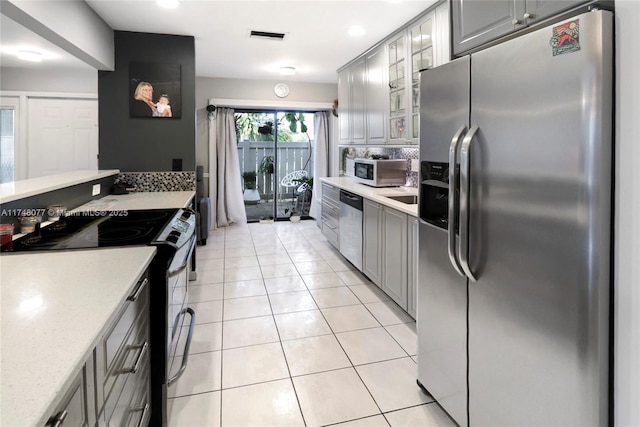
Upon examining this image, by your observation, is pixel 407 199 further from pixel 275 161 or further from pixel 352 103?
pixel 275 161

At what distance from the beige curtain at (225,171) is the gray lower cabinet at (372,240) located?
3.46 m

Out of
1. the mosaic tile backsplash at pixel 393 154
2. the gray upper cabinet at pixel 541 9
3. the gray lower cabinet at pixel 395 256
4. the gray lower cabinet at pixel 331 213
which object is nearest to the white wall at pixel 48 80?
the gray lower cabinet at pixel 331 213

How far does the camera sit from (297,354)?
2379 mm

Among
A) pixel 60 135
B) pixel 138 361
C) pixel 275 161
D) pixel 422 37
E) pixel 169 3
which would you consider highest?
pixel 169 3

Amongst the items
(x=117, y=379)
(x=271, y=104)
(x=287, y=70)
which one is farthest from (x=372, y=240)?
(x=271, y=104)

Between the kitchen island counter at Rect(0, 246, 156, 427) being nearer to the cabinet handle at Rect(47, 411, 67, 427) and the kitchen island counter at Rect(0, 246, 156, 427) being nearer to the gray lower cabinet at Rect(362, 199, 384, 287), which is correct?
the cabinet handle at Rect(47, 411, 67, 427)

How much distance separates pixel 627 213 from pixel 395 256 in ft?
6.44

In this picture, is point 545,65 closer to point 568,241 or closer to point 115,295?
point 568,241

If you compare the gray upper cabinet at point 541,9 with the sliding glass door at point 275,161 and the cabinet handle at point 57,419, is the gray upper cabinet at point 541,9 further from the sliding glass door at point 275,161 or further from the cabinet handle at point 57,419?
the sliding glass door at point 275,161

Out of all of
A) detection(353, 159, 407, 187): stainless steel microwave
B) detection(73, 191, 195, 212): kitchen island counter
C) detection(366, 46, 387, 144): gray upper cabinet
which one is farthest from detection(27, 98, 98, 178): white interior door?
detection(353, 159, 407, 187): stainless steel microwave

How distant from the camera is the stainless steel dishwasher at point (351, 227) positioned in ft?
12.4

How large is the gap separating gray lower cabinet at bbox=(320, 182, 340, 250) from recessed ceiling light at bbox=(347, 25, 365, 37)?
171cm

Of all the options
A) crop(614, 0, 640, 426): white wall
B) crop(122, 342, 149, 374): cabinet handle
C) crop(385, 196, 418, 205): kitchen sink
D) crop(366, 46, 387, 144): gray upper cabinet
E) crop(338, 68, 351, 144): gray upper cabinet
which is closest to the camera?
crop(614, 0, 640, 426): white wall

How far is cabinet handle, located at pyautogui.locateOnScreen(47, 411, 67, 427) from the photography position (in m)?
0.70
